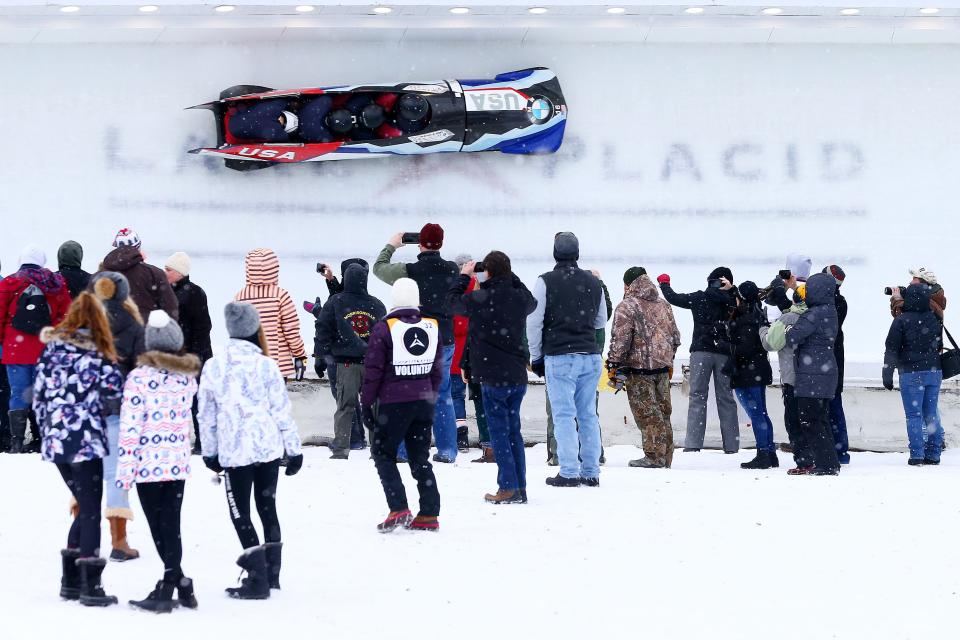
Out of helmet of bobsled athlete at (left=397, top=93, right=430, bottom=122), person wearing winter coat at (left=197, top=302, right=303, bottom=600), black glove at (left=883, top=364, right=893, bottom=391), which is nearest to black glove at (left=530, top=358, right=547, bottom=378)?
person wearing winter coat at (left=197, top=302, right=303, bottom=600)

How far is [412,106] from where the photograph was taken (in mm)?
10828

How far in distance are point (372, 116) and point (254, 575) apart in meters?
6.61

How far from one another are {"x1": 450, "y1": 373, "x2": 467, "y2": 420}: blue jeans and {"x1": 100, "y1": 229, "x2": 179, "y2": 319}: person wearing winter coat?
8.07ft

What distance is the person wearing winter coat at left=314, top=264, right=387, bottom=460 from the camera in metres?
8.26

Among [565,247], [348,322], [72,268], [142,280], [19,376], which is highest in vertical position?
[72,268]

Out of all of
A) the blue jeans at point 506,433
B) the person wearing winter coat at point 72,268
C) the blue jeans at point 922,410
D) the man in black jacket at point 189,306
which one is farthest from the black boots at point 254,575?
the blue jeans at point 922,410

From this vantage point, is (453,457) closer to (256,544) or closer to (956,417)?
(256,544)

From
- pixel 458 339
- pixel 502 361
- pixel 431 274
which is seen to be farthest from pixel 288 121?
pixel 502 361

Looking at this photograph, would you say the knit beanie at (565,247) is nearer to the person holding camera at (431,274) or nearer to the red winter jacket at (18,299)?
the person holding camera at (431,274)

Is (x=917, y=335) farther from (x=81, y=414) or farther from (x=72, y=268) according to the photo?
(x=81, y=414)

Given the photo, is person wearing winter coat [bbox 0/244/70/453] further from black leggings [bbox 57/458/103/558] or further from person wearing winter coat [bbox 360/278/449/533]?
black leggings [bbox 57/458/103/558]

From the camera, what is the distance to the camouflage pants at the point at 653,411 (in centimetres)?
841

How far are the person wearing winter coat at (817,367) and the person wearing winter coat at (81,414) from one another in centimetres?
488

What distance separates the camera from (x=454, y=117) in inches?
433
